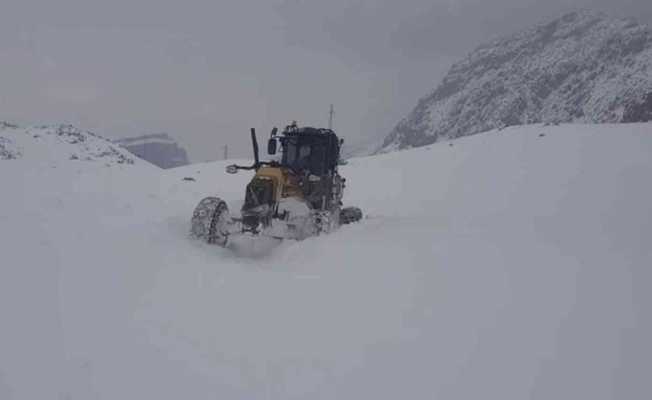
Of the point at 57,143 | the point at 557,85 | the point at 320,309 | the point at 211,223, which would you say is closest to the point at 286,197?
the point at 211,223

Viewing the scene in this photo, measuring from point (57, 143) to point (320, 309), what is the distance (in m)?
43.2

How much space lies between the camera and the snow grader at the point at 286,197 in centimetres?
845

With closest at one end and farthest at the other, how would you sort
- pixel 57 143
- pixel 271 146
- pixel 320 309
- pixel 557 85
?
pixel 320 309
pixel 271 146
pixel 57 143
pixel 557 85

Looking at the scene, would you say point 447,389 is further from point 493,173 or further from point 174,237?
point 493,173

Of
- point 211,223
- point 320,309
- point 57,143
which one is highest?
point 57,143

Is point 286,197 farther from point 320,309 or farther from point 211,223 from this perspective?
point 320,309

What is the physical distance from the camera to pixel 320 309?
513 cm

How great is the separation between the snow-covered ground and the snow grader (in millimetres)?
397

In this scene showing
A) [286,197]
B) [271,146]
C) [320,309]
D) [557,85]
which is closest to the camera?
[320,309]

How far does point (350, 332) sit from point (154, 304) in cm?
193

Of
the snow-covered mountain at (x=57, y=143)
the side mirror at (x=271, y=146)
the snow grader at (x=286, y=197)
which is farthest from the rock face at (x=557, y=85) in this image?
the side mirror at (x=271, y=146)

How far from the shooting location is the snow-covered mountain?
1364 inches

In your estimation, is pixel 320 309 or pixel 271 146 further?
pixel 271 146

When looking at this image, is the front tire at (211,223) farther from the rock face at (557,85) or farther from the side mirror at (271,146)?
the rock face at (557,85)
